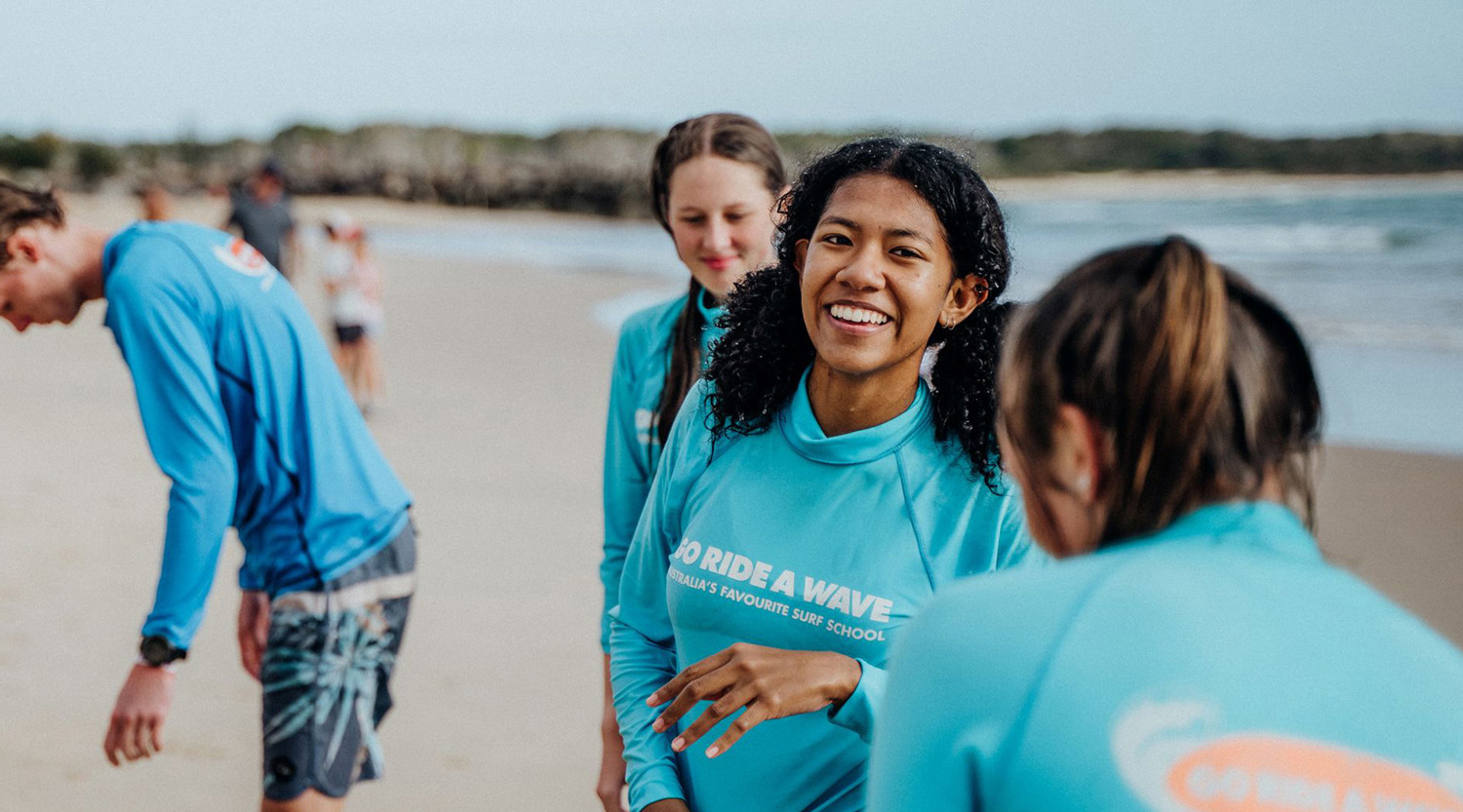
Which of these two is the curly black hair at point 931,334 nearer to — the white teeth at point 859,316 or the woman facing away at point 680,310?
the white teeth at point 859,316

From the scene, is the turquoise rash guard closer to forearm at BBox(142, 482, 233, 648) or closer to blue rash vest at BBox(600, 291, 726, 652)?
blue rash vest at BBox(600, 291, 726, 652)

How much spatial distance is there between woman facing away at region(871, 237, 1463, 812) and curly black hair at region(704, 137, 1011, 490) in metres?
0.72

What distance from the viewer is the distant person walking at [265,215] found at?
37.8 feet

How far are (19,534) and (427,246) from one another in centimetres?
2692

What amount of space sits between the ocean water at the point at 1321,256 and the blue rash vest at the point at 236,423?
1532mm

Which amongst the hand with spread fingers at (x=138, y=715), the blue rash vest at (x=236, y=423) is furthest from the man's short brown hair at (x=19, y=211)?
the hand with spread fingers at (x=138, y=715)

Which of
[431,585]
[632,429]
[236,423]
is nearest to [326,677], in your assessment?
[236,423]

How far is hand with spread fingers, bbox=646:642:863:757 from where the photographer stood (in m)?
1.57

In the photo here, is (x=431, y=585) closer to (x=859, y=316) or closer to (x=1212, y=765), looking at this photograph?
(x=859, y=316)

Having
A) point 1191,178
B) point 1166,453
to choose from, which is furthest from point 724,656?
point 1191,178

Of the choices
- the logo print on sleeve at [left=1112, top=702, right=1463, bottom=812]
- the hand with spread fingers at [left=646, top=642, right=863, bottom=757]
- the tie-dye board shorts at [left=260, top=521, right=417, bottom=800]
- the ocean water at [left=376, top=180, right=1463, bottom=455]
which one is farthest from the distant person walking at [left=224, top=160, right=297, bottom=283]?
the logo print on sleeve at [left=1112, top=702, right=1463, bottom=812]

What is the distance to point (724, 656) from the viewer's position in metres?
1.62

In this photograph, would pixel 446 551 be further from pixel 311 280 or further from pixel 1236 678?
pixel 311 280

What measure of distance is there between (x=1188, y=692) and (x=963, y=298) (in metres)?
1.09
